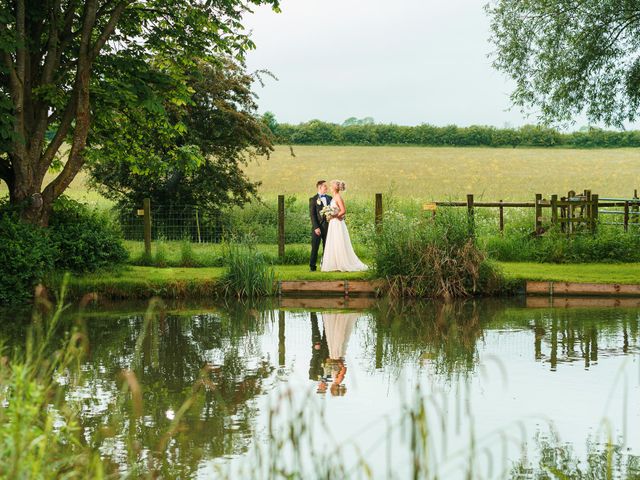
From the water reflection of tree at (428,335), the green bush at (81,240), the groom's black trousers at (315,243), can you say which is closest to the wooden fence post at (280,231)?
the groom's black trousers at (315,243)

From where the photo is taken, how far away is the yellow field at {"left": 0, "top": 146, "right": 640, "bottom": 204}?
160 ft

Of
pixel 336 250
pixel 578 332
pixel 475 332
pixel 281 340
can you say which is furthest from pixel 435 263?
pixel 281 340

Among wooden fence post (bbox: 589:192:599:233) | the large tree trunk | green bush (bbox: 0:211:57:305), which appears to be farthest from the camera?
wooden fence post (bbox: 589:192:599:233)

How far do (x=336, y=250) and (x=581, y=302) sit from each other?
5.15 metres

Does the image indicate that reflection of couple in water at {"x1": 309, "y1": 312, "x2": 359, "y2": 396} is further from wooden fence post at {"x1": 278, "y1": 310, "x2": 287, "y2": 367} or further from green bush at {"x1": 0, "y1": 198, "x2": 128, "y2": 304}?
green bush at {"x1": 0, "y1": 198, "x2": 128, "y2": 304}

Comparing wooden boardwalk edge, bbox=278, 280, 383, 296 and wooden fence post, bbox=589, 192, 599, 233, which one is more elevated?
wooden fence post, bbox=589, 192, 599, 233

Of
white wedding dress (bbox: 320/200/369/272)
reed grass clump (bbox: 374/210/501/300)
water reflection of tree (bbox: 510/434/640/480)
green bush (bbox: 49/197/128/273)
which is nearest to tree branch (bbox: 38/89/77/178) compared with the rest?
green bush (bbox: 49/197/128/273)

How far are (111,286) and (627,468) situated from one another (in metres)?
12.6

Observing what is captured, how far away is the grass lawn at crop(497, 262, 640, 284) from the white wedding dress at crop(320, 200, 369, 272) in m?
3.18

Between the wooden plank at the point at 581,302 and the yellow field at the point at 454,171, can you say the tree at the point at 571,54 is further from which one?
the yellow field at the point at 454,171

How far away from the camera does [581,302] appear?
17.0 m

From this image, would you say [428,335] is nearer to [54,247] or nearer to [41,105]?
[54,247]

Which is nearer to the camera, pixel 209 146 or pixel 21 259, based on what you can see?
pixel 21 259

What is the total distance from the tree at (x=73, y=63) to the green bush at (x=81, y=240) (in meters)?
0.41
